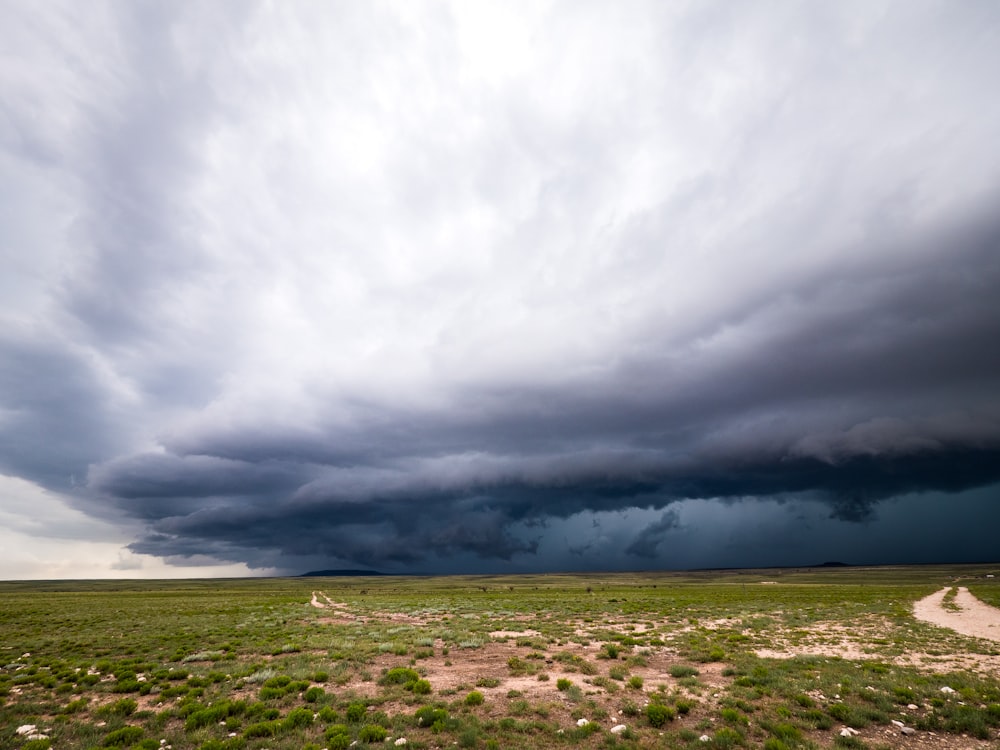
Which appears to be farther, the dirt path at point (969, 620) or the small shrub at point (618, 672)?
the dirt path at point (969, 620)

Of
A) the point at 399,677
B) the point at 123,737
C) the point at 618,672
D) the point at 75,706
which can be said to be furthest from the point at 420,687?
the point at 75,706

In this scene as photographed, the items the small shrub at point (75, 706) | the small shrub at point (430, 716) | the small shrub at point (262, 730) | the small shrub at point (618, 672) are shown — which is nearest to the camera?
the small shrub at point (262, 730)

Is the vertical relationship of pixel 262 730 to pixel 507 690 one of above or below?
above

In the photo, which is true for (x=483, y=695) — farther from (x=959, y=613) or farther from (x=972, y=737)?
(x=959, y=613)

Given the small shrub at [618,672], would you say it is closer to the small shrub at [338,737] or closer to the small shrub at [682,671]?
the small shrub at [682,671]

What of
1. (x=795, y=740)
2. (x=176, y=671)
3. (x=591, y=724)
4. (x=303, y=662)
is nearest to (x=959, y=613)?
(x=795, y=740)

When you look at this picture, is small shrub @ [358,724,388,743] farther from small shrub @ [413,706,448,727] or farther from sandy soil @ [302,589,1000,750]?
sandy soil @ [302,589,1000,750]

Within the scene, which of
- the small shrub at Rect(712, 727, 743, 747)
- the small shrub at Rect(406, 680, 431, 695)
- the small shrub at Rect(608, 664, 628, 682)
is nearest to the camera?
the small shrub at Rect(712, 727, 743, 747)

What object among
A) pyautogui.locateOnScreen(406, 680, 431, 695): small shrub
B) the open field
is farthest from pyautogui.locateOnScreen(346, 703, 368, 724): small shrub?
pyautogui.locateOnScreen(406, 680, 431, 695): small shrub

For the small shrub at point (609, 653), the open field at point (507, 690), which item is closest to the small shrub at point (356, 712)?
the open field at point (507, 690)

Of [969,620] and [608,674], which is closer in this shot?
[608,674]

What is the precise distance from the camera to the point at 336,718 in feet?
49.8

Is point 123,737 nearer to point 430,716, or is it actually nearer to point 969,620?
point 430,716

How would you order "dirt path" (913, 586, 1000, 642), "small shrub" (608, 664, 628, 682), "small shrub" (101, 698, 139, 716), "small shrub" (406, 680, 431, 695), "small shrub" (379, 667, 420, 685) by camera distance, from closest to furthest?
"small shrub" (101, 698, 139, 716), "small shrub" (406, 680, 431, 695), "small shrub" (379, 667, 420, 685), "small shrub" (608, 664, 628, 682), "dirt path" (913, 586, 1000, 642)
